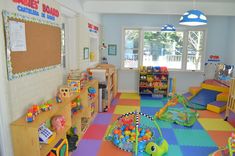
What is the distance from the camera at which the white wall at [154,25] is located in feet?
22.1

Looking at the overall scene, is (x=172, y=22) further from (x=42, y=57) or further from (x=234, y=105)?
(x=42, y=57)

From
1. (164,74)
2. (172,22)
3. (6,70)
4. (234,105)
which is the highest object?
(172,22)

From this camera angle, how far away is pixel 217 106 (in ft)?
17.5

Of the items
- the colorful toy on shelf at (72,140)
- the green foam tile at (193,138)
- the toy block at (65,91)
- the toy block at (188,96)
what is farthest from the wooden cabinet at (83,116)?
the toy block at (188,96)

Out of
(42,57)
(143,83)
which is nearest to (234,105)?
(143,83)

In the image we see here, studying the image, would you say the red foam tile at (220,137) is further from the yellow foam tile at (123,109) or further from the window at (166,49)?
the window at (166,49)

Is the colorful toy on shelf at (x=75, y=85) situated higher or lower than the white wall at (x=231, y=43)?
lower

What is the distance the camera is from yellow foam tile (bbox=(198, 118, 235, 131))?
14.3 ft

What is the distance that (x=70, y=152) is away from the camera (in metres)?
3.16

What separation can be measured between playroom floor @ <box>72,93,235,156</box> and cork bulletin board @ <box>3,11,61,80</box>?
1.57 m

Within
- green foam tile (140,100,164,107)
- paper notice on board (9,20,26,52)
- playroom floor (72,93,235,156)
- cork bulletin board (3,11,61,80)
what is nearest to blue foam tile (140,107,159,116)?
playroom floor (72,93,235,156)

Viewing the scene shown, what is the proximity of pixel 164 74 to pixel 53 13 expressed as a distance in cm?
463

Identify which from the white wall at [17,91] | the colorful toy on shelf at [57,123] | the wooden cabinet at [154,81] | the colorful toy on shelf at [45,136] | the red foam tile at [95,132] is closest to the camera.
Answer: the white wall at [17,91]

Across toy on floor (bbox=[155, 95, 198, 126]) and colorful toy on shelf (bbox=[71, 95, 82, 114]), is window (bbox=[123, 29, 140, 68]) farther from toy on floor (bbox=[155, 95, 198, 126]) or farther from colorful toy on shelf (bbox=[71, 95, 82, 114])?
colorful toy on shelf (bbox=[71, 95, 82, 114])
